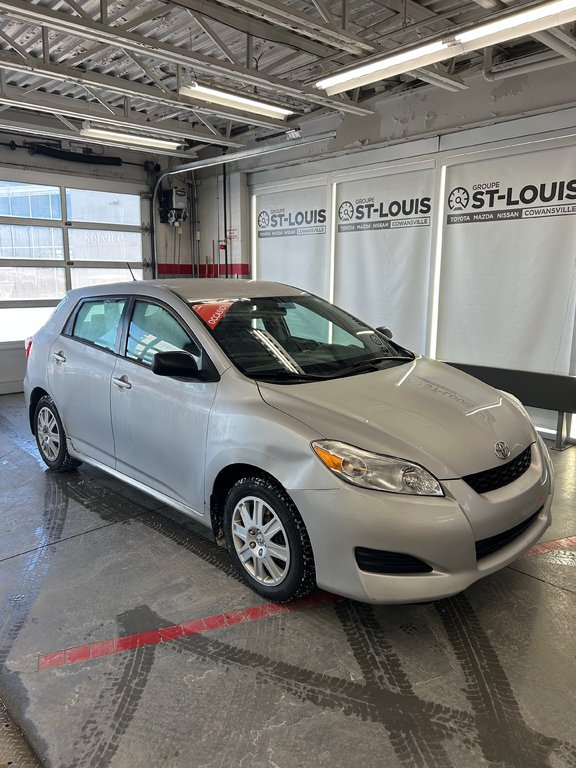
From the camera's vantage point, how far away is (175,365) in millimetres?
2818

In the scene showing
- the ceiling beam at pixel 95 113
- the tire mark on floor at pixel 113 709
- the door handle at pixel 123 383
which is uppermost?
the ceiling beam at pixel 95 113

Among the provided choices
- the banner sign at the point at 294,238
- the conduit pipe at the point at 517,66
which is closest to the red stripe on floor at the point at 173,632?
the conduit pipe at the point at 517,66

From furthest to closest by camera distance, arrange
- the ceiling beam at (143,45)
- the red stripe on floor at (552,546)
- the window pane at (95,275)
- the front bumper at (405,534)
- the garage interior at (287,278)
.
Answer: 1. the window pane at (95,275)
2. the ceiling beam at (143,45)
3. the red stripe on floor at (552,546)
4. the front bumper at (405,534)
5. the garage interior at (287,278)

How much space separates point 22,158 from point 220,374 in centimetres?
677

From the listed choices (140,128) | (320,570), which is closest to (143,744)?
(320,570)

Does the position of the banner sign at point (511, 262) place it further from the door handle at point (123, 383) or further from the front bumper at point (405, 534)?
the door handle at point (123, 383)

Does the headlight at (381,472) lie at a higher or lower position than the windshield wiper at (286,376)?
lower

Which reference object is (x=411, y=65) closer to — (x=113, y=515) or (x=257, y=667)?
(x=113, y=515)

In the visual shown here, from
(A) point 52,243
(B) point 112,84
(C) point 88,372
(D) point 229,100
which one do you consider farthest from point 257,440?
(A) point 52,243

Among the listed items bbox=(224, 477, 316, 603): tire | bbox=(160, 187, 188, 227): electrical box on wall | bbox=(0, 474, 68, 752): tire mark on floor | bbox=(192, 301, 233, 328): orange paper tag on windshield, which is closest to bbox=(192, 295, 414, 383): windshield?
bbox=(192, 301, 233, 328): orange paper tag on windshield

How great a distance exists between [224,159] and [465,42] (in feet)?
14.9

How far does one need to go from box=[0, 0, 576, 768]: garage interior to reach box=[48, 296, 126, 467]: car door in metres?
0.52

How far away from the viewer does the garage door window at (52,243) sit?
7.82 m

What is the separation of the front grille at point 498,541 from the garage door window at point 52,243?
6295mm
